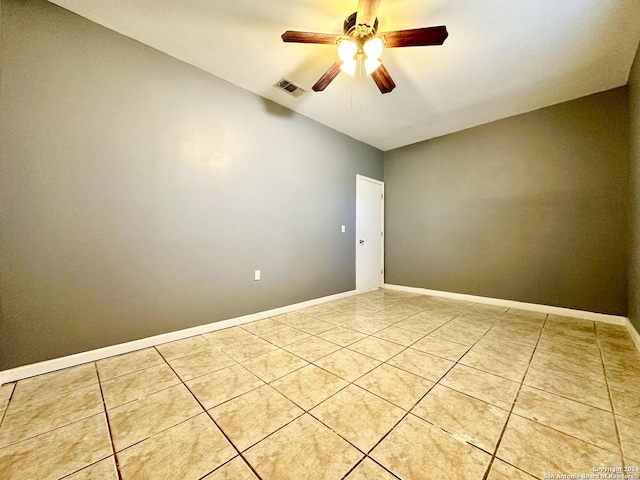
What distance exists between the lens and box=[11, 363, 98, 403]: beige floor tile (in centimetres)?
154

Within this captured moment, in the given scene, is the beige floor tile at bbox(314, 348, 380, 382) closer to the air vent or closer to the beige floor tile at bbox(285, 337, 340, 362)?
the beige floor tile at bbox(285, 337, 340, 362)

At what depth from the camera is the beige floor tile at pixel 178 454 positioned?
1003 millimetres

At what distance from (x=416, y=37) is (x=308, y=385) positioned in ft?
8.79

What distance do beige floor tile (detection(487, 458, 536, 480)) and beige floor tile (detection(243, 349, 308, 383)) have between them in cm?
124

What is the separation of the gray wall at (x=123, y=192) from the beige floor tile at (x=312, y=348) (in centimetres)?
96

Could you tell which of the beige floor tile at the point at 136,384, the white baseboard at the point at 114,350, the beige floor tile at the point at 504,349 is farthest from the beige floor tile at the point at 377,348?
the beige floor tile at the point at 136,384

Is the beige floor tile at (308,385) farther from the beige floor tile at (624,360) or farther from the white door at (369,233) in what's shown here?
the white door at (369,233)

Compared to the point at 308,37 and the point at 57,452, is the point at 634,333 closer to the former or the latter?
the point at 308,37

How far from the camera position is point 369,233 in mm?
4633

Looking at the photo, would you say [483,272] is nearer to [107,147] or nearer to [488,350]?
[488,350]

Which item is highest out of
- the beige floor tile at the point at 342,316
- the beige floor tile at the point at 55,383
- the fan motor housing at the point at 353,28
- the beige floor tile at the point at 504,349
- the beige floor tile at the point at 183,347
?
the fan motor housing at the point at 353,28

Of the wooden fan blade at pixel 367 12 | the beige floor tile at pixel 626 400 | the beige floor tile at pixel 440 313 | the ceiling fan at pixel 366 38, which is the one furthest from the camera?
the beige floor tile at pixel 440 313

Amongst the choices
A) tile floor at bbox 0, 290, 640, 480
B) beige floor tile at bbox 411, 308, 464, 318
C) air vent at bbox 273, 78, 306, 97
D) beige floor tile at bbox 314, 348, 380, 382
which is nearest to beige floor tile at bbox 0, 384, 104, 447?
tile floor at bbox 0, 290, 640, 480

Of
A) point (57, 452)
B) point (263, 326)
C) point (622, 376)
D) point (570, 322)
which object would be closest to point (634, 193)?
point (570, 322)
